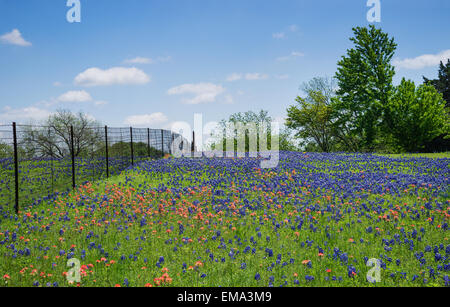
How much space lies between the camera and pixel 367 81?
39281mm

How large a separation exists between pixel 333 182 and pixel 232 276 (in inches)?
297

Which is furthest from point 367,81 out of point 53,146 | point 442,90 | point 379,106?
point 53,146

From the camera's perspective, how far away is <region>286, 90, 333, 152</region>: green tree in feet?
147

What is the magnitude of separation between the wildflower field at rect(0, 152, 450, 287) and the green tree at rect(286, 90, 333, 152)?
1334 inches

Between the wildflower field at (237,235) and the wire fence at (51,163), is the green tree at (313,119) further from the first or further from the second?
the wildflower field at (237,235)

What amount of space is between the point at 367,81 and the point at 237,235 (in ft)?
126

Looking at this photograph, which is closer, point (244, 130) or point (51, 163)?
point (51, 163)

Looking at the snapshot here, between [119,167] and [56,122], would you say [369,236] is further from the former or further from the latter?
[56,122]

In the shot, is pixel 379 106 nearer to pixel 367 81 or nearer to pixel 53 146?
pixel 367 81

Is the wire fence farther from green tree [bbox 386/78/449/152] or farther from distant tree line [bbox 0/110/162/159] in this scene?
green tree [bbox 386/78/449/152]

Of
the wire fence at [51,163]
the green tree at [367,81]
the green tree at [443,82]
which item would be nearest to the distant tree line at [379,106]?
the green tree at [367,81]

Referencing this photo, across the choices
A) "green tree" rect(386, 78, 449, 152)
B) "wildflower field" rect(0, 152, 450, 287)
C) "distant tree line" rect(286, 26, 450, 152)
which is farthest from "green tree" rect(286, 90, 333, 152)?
"wildflower field" rect(0, 152, 450, 287)
